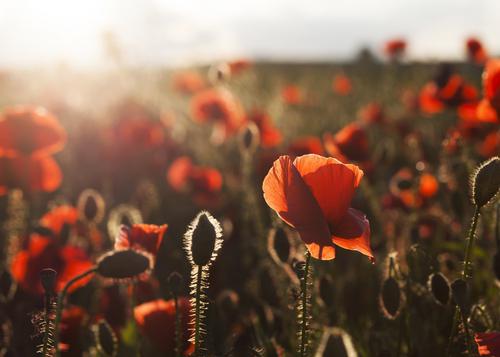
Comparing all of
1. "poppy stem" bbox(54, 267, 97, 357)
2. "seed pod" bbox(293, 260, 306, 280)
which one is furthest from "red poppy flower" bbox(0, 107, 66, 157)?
"poppy stem" bbox(54, 267, 97, 357)

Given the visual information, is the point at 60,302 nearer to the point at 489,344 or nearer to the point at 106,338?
the point at 106,338

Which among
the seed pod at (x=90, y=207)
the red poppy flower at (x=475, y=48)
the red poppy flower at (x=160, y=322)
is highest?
the red poppy flower at (x=475, y=48)

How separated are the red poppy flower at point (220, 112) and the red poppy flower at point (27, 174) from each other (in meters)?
2.08

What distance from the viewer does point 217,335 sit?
196 cm

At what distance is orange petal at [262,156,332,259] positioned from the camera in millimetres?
1306

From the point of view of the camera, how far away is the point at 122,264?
1265 millimetres

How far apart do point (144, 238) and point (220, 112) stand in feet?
11.8

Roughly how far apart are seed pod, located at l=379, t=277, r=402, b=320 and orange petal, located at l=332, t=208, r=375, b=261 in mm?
342

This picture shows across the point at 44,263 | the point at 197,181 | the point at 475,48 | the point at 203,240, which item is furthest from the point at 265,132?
the point at 203,240

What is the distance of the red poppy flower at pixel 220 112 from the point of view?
4.95m

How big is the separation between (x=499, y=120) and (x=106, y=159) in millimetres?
3084

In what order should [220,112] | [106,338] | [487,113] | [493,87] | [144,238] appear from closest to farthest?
1. [144,238]
2. [106,338]
3. [493,87]
4. [487,113]
5. [220,112]

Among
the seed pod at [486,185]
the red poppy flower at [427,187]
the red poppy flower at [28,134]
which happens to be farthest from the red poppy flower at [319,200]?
the red poppy flower at [427,187]

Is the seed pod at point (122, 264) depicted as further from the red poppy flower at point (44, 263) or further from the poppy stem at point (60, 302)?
the red poppy flower at point (44, 263)
